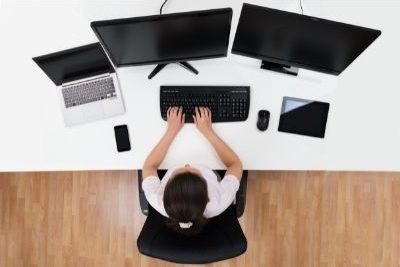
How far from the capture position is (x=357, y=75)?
1.73 meters

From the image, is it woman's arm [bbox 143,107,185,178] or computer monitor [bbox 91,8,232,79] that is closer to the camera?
computer monitor [bbox 91,8,232,79]

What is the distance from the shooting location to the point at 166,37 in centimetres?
142

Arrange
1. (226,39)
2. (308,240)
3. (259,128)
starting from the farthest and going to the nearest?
(308,240) < (259,128) < (226,39)

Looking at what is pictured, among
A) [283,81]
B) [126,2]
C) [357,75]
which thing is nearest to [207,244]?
[283,81]

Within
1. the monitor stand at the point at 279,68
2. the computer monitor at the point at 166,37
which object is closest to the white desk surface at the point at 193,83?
the monitor stand at the point at 279,68

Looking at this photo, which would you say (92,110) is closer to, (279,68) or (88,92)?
(88,92)

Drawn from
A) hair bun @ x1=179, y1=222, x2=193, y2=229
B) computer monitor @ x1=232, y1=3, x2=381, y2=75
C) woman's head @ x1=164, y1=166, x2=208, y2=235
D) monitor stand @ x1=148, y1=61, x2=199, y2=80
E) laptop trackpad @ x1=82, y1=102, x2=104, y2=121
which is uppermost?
computer monitor @ x1=232, y1=3, x2=381, y2=75

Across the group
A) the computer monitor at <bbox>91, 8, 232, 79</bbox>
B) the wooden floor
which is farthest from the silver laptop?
the wooden floor

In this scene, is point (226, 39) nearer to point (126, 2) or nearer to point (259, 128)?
point (259, 128)

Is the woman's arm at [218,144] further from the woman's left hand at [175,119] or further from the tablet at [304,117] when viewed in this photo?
the tablet at [304,117]

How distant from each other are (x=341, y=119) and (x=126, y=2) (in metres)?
1.03

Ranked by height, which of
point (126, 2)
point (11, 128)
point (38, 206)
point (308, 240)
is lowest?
point (308, 240)

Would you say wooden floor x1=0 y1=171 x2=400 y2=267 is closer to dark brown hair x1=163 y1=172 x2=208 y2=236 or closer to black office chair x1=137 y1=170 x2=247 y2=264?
black office chair x1=137 y1=170 x2=247 y2=264

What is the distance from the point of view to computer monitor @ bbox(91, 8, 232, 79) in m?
Result: 1.29
